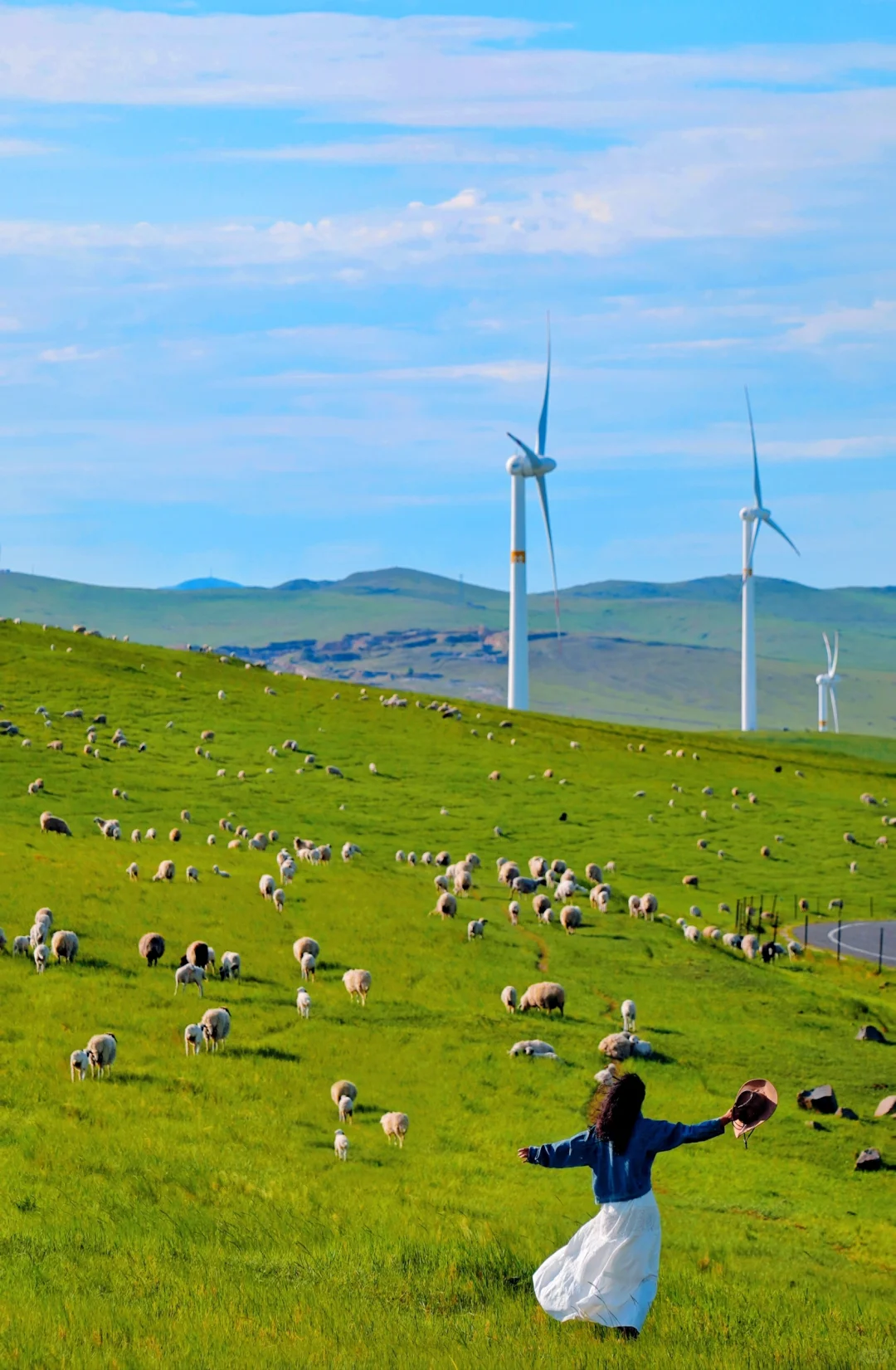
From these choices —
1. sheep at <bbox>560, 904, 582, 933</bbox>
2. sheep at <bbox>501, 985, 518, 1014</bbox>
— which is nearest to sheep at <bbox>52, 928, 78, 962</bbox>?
sheep at <bbox>501, 985, 518, 1014</bbox>

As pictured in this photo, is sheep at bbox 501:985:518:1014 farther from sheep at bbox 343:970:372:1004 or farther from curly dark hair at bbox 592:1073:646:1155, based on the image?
curly dark hair at bbox 592:1073:646:1155

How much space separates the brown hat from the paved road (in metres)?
44.6

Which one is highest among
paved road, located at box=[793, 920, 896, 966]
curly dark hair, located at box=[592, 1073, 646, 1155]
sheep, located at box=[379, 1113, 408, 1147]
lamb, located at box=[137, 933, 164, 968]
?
curly dark hair, located at box=[592, 1073, 646, 1155]

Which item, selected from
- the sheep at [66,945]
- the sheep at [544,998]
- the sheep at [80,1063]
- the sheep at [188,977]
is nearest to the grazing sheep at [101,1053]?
the sheep at [80,1063]

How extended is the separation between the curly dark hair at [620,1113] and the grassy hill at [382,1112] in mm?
1837

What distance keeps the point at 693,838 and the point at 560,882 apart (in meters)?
23.0

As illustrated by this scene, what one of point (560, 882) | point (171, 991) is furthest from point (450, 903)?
point (171, 991)

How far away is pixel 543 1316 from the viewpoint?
1437cm

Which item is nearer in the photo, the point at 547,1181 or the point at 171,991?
the point at 547,1181

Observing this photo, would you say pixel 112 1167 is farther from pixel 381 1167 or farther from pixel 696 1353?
pixel 696 1353

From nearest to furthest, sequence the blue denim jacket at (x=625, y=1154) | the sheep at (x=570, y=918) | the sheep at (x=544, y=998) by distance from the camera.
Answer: the blue denim jacket at (x=625, y=1154)
the sheep at (x=544, y=998)
the sheep at (x=570, y=918)

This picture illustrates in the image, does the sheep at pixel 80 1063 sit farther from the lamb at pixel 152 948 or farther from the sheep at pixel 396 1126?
the lamb at pixel 152 948

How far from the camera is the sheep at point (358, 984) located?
34188mm

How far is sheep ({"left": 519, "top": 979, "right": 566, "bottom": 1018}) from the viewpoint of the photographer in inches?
1426
